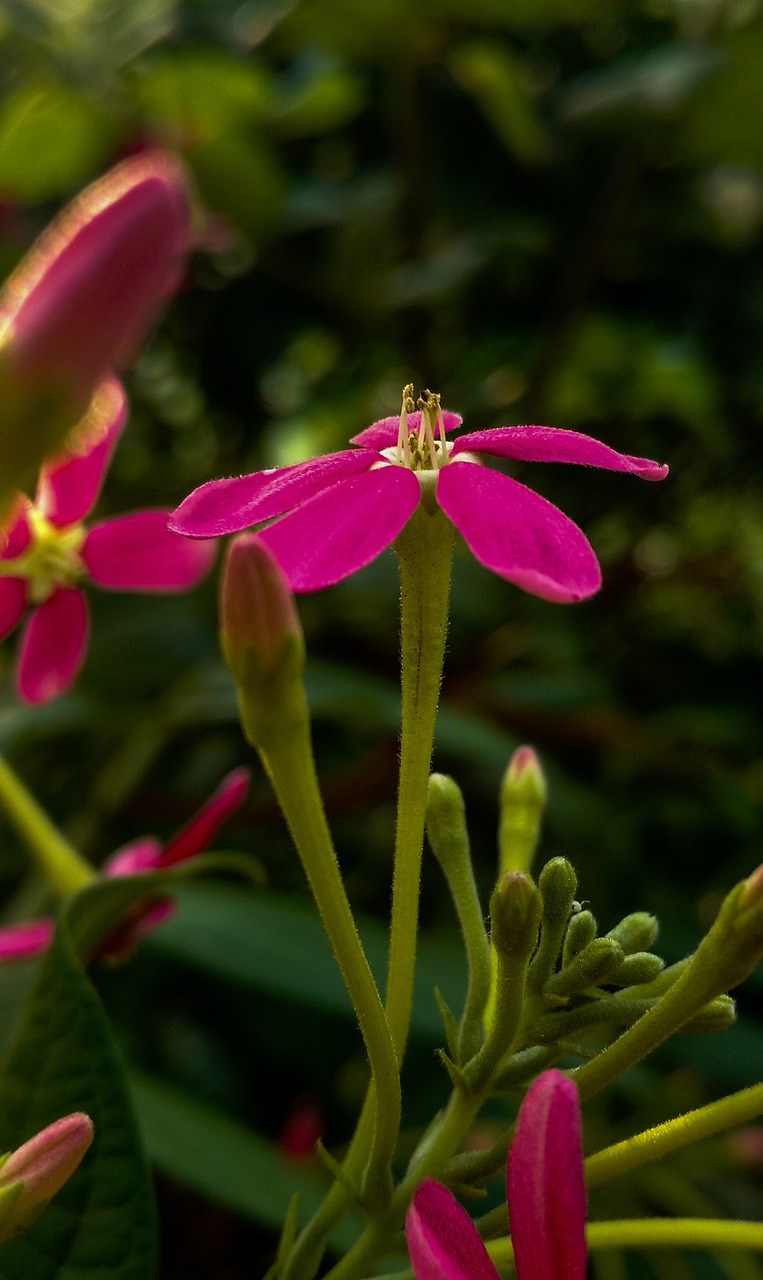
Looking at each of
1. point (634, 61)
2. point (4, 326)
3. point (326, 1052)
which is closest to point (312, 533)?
point (4, 326)

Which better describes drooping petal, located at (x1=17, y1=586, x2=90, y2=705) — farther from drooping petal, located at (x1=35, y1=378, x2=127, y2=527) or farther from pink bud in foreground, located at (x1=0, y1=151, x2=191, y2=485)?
pink bud in foreground, located at (x1=0, y1=151, x2=191, y2=485)

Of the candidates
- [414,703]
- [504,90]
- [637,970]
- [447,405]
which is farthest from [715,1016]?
[504,90]

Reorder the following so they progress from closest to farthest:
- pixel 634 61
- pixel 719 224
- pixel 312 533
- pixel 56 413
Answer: pixel 56 413
pixel 312 533
pixel 634 61
pixel 719 224

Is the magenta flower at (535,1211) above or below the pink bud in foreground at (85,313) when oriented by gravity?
below

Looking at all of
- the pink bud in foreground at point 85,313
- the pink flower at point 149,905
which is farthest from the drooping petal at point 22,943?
the pink bud in foreground at point 85,313

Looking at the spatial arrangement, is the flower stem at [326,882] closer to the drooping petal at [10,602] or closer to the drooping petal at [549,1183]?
the drooping petal at [549,1183]

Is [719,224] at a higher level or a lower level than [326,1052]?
higher

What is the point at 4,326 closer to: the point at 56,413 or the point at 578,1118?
the point at 56,413
